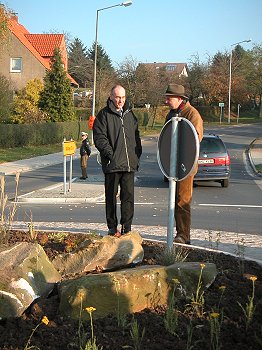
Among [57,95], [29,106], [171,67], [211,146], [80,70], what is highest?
[171,67]

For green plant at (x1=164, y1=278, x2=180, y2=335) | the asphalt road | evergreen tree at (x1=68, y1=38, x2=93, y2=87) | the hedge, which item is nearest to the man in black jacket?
the asphalt road

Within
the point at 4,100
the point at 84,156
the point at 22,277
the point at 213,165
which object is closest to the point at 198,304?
the point at 22,277

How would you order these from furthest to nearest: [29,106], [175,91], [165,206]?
1. [29,106]
2. [165,206]
3. [175,91]

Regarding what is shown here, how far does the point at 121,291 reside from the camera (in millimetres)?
4254

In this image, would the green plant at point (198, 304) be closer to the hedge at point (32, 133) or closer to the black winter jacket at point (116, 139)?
the black winter jacket at point (116, 139)

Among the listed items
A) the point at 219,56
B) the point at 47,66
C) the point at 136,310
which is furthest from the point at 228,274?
the point at 219,56

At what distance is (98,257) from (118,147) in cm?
189

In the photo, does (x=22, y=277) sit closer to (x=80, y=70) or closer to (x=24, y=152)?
(x=24, y=152)

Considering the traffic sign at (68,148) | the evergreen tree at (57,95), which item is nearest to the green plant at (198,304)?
the traffic sign at (68,148)

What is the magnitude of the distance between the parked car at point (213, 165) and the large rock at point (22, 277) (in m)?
13.1

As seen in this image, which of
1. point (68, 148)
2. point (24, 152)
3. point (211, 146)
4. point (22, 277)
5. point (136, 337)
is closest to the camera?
point (136, 337)

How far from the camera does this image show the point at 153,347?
3697 mm

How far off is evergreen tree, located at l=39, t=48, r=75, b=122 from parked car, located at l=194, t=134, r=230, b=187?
29.3 meters

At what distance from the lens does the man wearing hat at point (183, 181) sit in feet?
22.5
